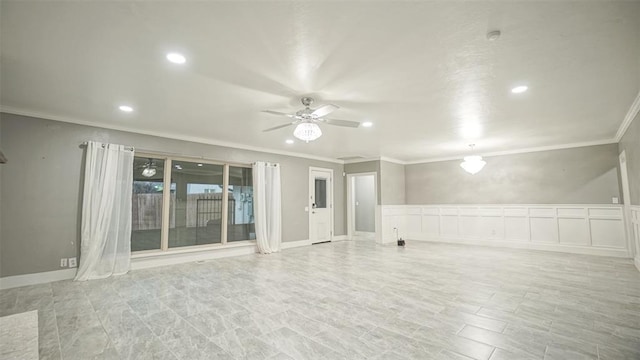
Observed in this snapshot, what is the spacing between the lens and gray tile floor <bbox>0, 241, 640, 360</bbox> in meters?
2.18

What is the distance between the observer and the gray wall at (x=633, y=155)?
397 centimetres

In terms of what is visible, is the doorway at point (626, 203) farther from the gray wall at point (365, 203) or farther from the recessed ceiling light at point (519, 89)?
the gray wall at point (365, 203)

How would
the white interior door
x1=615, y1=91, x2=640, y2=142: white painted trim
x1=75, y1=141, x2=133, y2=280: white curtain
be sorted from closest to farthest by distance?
1. x1=615, y1=91, x2=640, y2=142: white painted trim
2. x1=75, y1=141, x2=133, y2=280: white curtain
3. the white interior door

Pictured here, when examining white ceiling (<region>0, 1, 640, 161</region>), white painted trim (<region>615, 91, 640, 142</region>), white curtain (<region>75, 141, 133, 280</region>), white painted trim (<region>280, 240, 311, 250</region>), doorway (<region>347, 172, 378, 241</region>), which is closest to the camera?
white ceiling (<region>0, 1, 640, 161</region>)

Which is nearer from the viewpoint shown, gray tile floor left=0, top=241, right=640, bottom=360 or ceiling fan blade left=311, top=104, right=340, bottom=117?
gray tile floor left=0, top=241, right=640, bottom=360

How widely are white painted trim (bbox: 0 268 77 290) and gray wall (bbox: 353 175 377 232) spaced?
8.17 metres

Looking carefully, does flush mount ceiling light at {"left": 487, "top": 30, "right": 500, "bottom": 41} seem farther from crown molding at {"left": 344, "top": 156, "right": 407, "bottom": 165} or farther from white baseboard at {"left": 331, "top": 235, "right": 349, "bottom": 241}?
white baseboard at {"left": 331, "top": 235, "right": 349, "bottom": 241}

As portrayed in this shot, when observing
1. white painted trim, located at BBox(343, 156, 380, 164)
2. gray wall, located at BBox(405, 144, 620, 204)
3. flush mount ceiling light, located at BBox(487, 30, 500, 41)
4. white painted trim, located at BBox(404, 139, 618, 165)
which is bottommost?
gray wall, located at BBox(405, 144, 620, 204)

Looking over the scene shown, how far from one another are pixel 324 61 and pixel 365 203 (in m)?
8.22

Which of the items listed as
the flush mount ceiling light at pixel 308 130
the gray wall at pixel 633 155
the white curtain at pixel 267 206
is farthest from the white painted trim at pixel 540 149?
the flush mount ceiling light at pixel 308 130

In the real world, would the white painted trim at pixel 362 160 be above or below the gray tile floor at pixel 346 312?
above

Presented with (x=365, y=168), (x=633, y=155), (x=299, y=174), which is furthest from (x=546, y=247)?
(x=299, y=174)

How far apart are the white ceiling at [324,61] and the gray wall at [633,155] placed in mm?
300

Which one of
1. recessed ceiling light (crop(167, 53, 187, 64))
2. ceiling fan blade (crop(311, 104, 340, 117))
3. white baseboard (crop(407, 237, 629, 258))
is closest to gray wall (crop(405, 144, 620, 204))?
white baseboard (crop(407, 237, 629, 258))
